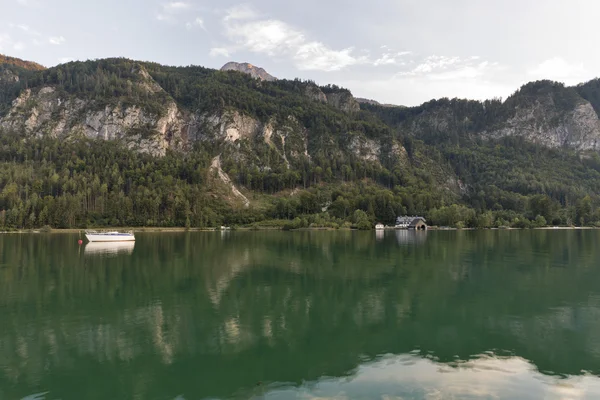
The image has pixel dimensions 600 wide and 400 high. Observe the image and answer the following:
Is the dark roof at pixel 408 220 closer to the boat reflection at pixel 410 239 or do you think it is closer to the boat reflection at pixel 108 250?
the boat reflection at pixel 410 239

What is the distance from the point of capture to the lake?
1314 centimetres

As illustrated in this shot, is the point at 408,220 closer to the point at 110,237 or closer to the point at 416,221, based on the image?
the point at 416,221

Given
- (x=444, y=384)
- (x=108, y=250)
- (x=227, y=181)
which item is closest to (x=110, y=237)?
(x=108, y=250)

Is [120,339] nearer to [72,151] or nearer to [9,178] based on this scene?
[9,178]

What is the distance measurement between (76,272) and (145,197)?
113 meters

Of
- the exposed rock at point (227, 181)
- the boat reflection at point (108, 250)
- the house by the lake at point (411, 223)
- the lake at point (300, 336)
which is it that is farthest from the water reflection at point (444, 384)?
the exposed rock at point (227, 181)

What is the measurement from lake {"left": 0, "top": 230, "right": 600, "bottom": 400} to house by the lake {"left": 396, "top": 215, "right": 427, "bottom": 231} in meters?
120

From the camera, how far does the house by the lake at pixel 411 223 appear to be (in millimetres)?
154375

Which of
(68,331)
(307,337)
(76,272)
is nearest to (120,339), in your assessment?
(68,331)

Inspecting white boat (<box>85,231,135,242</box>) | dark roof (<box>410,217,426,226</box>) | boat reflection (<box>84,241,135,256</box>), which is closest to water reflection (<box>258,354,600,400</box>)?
boat reflection (<box>84,241,135,256</box>)

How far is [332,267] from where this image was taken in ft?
137

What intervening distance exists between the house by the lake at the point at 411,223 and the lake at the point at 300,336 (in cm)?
11956

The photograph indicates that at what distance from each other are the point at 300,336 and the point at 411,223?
146888mm

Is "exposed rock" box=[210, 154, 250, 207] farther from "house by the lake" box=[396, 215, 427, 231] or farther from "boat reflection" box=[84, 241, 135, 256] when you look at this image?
"boat reflection" box=[84, 241, 135, 256]
